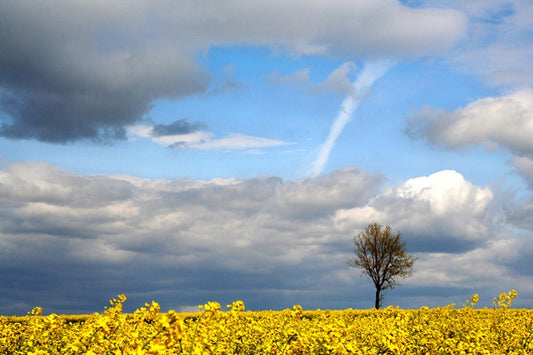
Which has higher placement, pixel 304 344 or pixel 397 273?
pixel 397 273

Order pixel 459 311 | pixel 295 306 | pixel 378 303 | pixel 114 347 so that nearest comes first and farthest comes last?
pixel 295 306 → pixel 114 347 → pixel 459 311 → pixel 378 303

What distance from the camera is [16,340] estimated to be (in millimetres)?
11625

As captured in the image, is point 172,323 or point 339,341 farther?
point 339,341

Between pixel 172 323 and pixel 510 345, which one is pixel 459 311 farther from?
pixel 172 323

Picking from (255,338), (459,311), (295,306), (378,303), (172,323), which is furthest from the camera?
(378,303)

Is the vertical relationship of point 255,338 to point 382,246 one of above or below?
below

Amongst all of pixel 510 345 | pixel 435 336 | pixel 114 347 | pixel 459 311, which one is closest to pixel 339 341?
pixel 114 347

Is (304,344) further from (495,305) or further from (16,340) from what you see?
(495,305)

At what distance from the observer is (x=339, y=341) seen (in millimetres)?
7598

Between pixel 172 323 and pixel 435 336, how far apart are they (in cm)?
999

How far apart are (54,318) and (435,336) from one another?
9376 mm

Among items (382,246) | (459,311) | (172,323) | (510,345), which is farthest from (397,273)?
(172,323)

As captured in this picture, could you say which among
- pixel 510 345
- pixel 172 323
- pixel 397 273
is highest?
Answer: pixel 397 273

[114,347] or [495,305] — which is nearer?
[114,347]
